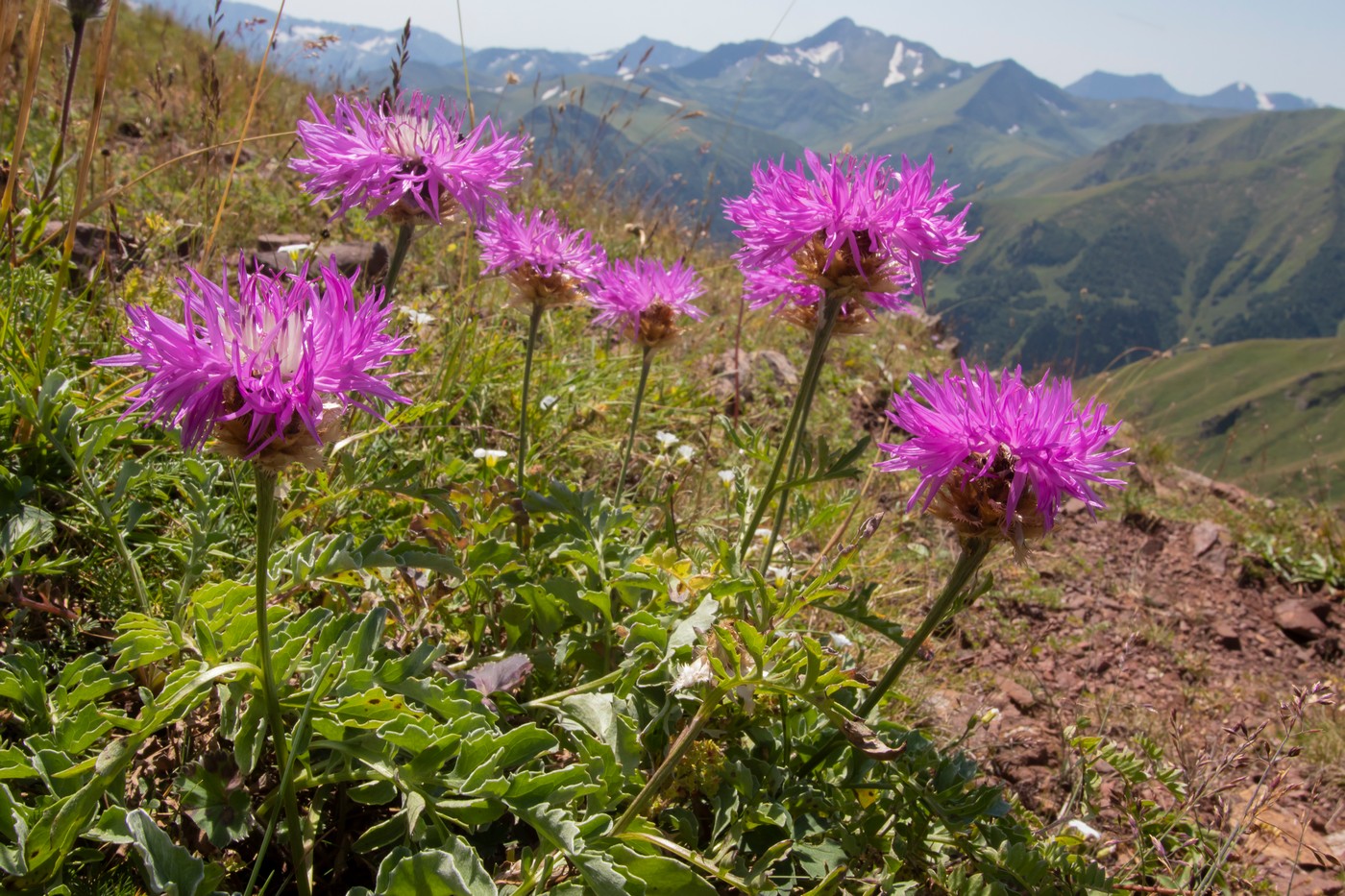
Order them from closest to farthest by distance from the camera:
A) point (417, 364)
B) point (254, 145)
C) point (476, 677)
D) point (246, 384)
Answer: point (246, 384) → point (476, 677) → point (417, 364) → point (254, 145)

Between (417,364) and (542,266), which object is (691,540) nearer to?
(542,266)

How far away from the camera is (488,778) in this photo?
1400mm

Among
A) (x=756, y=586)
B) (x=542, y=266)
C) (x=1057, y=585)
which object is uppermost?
(x=542, y=266)

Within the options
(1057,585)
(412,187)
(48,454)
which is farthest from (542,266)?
(1057,585)

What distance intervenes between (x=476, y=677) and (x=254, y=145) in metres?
6.43

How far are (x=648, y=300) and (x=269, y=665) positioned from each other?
62.4 inches

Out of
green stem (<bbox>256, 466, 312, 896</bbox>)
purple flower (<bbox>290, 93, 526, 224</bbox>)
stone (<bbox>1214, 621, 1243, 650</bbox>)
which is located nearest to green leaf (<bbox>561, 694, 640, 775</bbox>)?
green stem (<bbox>256, 466, 312, 896</bbox>)

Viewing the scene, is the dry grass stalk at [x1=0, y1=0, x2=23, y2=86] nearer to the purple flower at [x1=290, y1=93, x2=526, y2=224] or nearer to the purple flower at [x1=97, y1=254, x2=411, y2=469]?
the purple flower at [x1=290, y1=93, x2=526, y2=224]

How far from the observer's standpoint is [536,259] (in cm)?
245

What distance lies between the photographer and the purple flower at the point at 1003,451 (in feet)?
5.13

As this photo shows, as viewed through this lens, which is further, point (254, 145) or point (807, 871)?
point (254, 145)

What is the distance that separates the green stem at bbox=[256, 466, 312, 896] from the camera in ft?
3.94

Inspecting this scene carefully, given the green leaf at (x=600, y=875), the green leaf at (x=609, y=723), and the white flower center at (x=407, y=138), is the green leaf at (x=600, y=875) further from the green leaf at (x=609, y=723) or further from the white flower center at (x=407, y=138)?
→ the white flower center at (x=407, y=138)

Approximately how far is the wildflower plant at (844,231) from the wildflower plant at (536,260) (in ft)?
1.92
